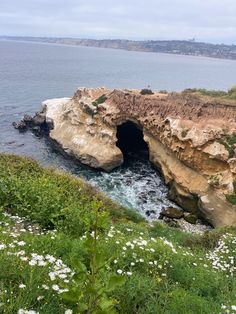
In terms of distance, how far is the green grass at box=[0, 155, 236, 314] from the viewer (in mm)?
6312

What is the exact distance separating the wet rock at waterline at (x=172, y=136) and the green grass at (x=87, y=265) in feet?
43.5

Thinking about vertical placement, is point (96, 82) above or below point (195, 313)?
below

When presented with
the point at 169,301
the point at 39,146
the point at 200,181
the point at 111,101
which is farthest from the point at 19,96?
the point at 169,301

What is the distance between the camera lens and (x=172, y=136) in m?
32.8

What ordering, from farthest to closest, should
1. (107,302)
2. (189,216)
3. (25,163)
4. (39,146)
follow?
(39,146) < (189,216) < (25,163) < (107,302)

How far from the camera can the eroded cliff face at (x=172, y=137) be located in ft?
92.3

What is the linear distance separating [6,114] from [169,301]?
5235 cm

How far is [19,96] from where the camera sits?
230 ft

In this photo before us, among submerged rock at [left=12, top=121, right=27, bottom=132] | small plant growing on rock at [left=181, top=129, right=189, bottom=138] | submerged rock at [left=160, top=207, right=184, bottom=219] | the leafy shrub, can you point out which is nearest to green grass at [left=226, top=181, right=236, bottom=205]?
submerged rock at [left=160, top=207, right=184, bottom=219]

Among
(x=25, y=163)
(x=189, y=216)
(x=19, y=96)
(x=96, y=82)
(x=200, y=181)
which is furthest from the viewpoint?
(x=96, y=82)

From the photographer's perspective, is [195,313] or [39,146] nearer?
[195,313]

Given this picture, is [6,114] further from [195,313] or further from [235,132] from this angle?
[195,313]

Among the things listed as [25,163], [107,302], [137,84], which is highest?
[107,302]

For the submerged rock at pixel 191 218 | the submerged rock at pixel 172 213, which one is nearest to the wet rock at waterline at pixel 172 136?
the submerged rock at pixel 191 218
